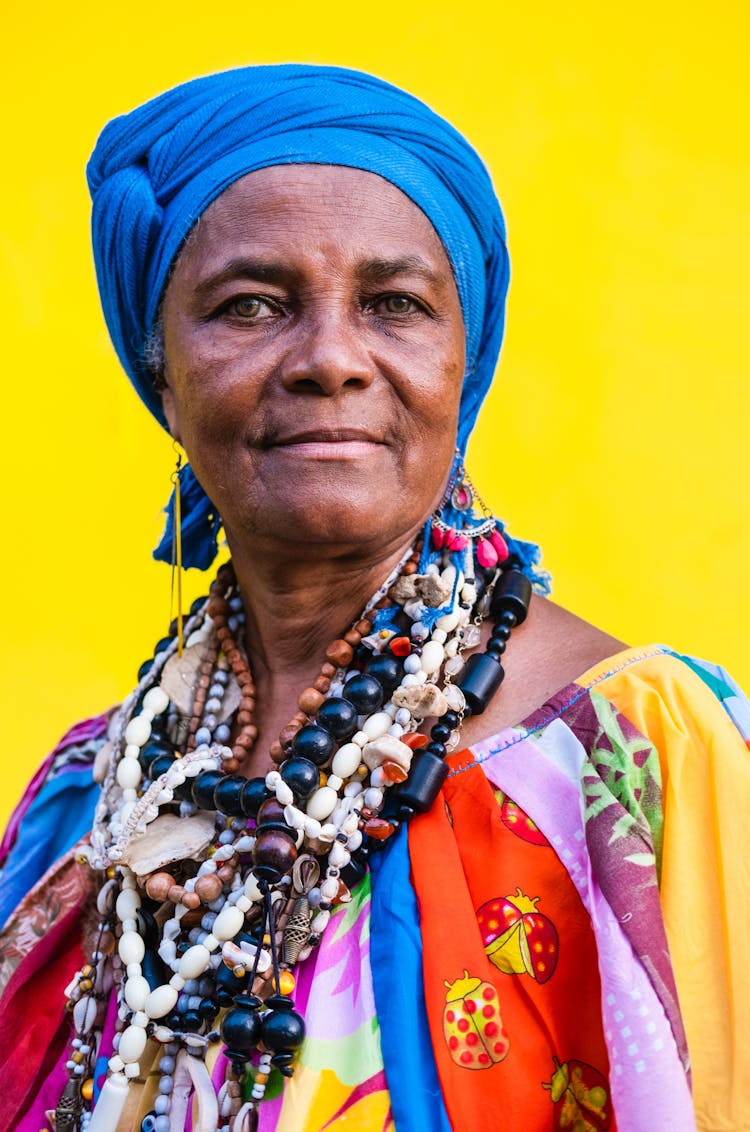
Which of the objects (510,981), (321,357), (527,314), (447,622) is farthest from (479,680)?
(527,314)

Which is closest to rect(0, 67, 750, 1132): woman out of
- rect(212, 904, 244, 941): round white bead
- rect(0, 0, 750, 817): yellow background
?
rect(212, 904, 244, 941): round white bead

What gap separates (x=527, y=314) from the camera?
3.33m

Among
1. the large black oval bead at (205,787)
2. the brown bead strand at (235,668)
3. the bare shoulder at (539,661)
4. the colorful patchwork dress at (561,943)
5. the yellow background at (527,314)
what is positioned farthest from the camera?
the yellow background at (527,314)

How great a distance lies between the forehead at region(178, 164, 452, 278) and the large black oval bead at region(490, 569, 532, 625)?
1.82 ft

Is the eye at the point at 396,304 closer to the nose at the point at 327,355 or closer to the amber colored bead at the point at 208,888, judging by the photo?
the nose at the point at 327,355

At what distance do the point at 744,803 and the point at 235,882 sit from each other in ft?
2.60

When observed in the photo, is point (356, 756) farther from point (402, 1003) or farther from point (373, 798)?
point (402, 1003)

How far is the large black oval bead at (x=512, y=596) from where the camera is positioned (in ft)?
6.40

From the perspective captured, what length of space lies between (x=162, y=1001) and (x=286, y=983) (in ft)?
0.77

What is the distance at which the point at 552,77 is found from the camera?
3277mm

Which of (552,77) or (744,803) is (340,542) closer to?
(744,803)

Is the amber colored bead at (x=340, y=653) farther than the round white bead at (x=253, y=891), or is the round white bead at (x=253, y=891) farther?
the amber colored bead at (x=340, y=653)

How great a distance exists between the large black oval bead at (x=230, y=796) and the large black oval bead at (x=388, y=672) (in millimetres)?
273

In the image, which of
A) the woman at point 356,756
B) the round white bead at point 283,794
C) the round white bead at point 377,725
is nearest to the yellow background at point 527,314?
the woman at point 356,756
